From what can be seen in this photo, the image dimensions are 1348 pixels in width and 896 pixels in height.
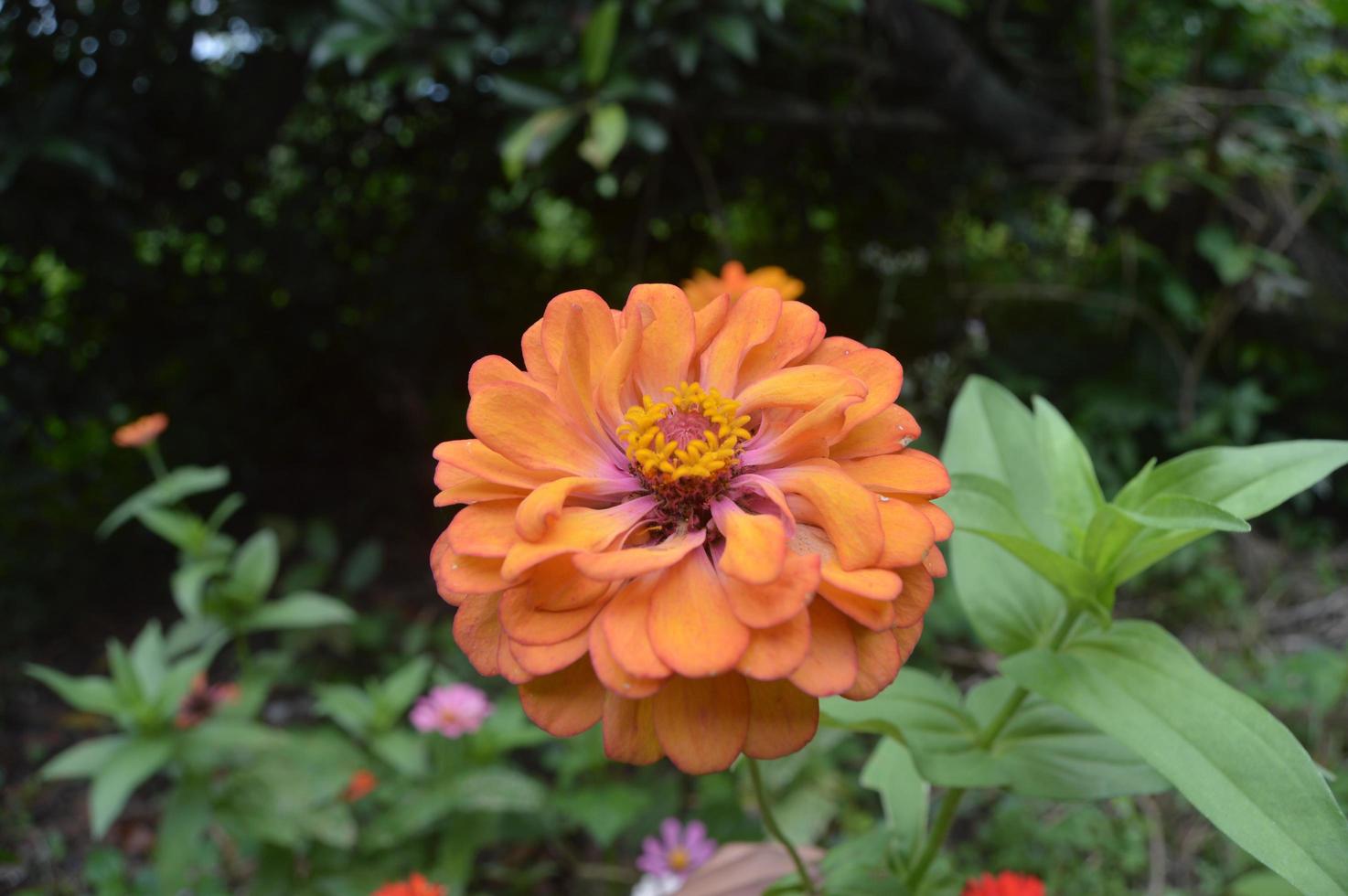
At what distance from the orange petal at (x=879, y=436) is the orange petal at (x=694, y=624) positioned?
0.14m

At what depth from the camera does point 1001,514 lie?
735mm

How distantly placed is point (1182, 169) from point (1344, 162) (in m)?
0.40

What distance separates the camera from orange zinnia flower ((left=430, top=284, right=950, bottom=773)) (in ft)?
1.74

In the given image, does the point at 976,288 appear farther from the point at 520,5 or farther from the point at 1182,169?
the point at 520,5

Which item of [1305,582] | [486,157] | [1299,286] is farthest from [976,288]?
[486,157]

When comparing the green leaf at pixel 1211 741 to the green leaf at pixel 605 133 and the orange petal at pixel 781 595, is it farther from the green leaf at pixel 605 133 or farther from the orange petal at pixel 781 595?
the green leaf at pixel 605 133

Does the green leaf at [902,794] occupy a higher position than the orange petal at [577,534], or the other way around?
the orange petal at [577,534]

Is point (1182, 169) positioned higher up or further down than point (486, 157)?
further down

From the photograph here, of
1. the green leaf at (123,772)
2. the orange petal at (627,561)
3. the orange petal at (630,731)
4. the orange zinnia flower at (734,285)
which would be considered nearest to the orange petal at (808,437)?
the orange petal at (627,561)

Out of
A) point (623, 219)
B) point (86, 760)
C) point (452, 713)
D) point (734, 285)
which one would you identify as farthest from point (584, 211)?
point (86, 760)

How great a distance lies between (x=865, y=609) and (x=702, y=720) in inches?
4.7

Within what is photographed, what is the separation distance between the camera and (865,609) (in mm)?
534

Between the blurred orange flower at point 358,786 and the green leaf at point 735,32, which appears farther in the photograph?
the green leaf at point 735,32

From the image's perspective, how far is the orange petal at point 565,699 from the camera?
21.8 inches
